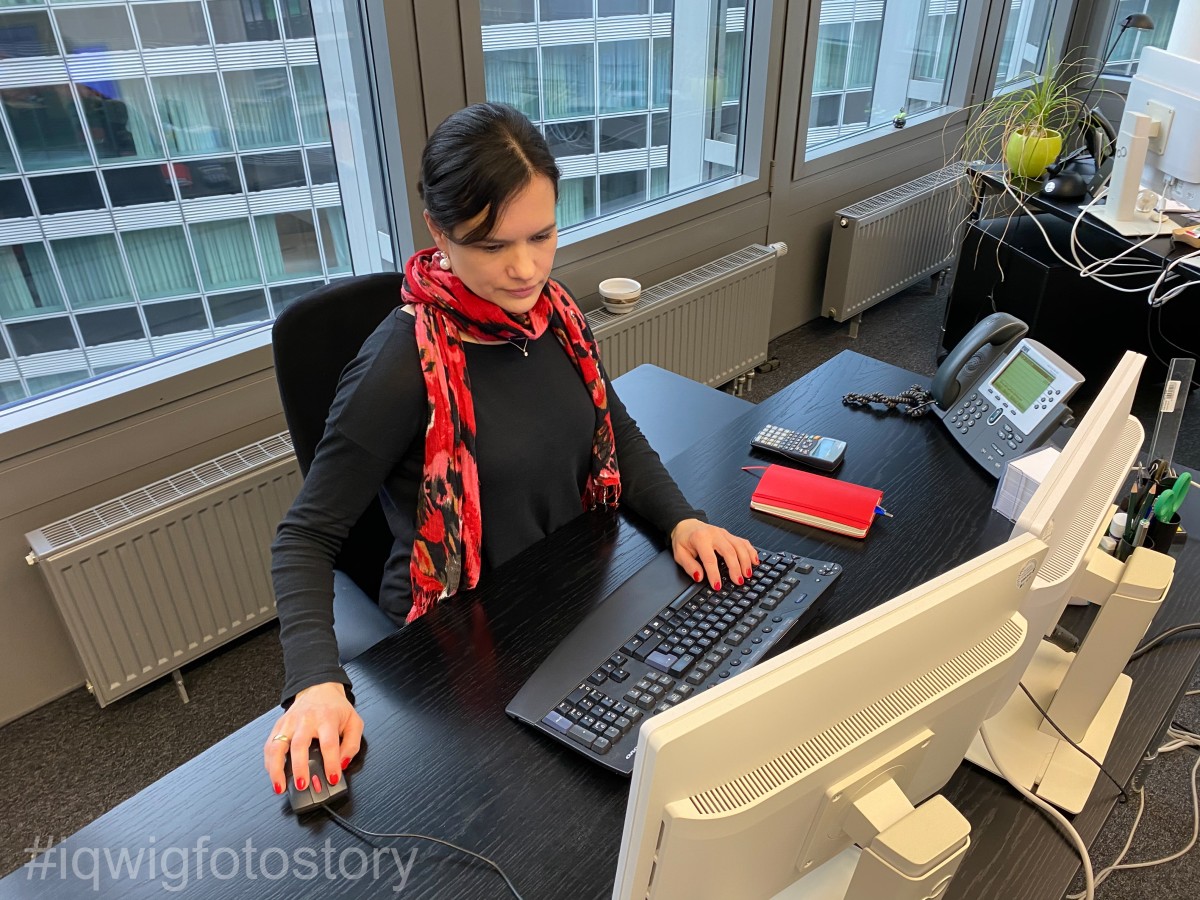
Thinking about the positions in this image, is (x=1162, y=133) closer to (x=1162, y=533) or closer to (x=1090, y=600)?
(x=1162, y=533)

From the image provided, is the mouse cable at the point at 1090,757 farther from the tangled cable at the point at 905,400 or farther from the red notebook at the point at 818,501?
the tangled cable at the point at 905,400

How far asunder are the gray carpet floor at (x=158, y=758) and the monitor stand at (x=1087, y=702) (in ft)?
2.73

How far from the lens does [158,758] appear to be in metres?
1.84

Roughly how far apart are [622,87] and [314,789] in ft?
7.70

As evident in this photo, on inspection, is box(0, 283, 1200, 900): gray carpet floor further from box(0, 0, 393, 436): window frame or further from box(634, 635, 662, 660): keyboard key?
box(634, 635, 662, 660): keyboard key

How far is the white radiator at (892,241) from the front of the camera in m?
3.35

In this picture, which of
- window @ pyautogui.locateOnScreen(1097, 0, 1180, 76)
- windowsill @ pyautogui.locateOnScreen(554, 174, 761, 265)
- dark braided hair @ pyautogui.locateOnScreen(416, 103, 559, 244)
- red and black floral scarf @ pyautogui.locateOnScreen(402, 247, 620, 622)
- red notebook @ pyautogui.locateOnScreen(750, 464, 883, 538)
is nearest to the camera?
dark braided hair @ pyautogui.locateOnScreen(416, 103, 559, 244)

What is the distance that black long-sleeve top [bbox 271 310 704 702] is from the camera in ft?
3.43

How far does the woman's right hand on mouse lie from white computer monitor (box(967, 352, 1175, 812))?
67cm

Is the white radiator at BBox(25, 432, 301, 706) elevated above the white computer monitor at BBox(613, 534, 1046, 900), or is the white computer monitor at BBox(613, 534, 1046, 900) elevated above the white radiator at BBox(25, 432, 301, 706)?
the white computer monitor at BBox(613, 534, 1046, 900)

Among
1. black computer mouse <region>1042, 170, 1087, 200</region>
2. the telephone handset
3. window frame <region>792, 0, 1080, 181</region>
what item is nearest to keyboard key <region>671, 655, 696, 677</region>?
the telephone handset

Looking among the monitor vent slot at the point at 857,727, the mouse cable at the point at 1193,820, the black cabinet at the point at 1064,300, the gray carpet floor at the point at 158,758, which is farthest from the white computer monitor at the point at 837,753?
the black cabinet at the point at 1064,300

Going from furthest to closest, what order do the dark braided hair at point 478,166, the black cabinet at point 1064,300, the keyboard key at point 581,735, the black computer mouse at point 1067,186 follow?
the black cabinet at point 1064,300, the black computer mouse at point 1067,186, the dark braided hair at point 478,166, the keyboard key at point 581,735

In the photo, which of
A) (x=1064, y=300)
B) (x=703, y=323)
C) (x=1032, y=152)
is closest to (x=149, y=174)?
(x=703, y=323)
